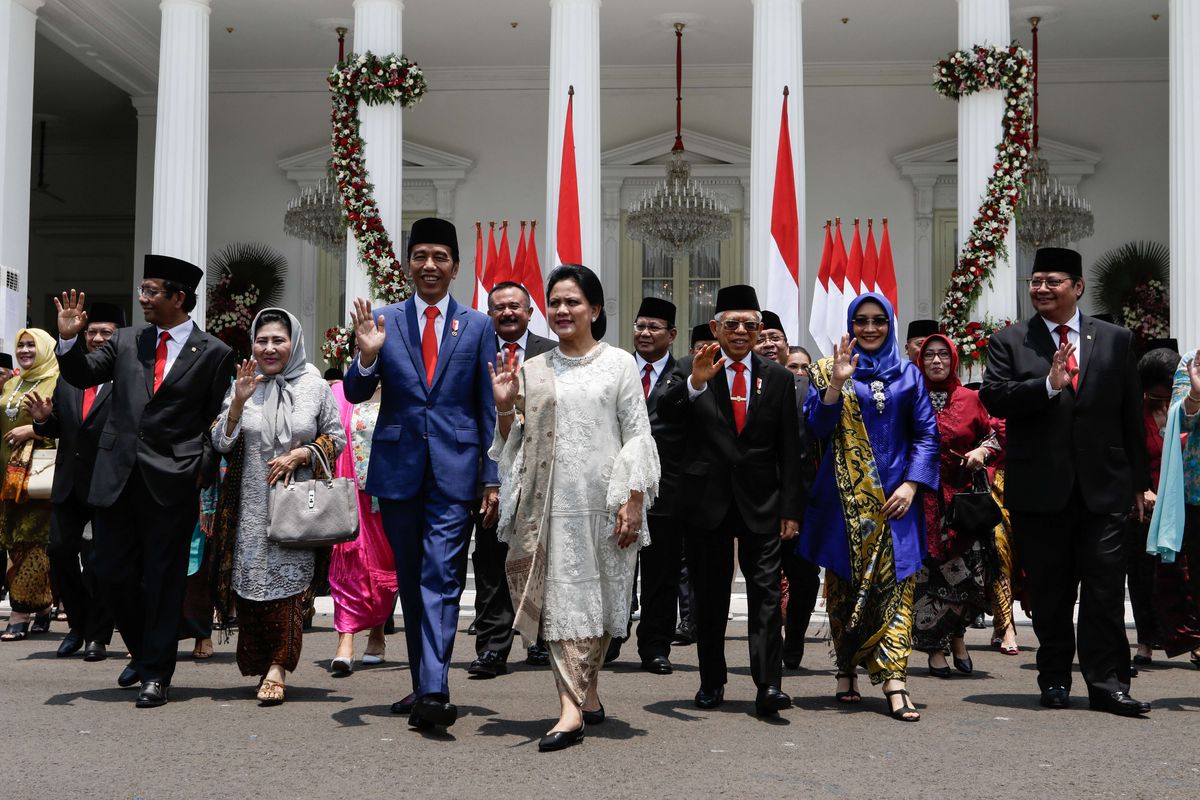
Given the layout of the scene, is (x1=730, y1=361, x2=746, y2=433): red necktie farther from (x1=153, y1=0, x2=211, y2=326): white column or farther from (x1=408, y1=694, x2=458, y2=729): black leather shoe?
(x1=153, y1=0, x2=211, y2=326): white column

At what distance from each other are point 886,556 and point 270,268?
1497cm

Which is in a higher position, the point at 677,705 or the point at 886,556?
the point at 886,556

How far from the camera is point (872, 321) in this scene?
231 inches

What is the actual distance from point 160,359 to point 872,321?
336 cm

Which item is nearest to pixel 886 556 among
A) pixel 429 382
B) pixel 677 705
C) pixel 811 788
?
pixel 677 705

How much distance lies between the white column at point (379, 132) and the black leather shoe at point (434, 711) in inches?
416

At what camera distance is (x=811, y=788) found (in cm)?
425

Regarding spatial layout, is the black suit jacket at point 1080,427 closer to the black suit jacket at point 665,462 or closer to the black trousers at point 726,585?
the black trousers at point 726,585

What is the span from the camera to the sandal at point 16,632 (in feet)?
26.6

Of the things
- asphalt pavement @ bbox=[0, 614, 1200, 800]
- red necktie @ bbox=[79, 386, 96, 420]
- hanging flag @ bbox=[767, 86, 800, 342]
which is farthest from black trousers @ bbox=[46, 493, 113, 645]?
Answer: hanging flag @ bbox=[767, 86, 800, 342]

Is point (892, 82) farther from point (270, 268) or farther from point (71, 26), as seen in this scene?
point (71, 26)

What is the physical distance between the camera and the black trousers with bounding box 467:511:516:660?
22.4ft

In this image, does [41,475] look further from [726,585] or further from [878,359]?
[878,359]

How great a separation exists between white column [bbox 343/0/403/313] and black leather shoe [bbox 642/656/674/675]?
908cm
